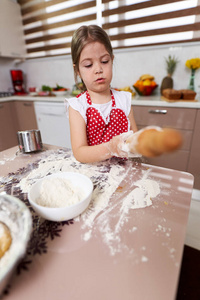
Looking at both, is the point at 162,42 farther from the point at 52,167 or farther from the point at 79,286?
the point at 79,286

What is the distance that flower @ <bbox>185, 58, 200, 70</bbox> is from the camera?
1.83 m

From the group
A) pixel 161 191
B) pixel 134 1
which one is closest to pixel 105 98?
pixel 161 191

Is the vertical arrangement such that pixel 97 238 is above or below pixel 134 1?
below

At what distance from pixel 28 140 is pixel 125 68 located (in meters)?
1.87

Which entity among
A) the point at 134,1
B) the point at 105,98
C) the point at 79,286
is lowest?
the point at 79,286

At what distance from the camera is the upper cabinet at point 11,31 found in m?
2.47

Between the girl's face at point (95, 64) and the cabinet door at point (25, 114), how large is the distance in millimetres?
1798

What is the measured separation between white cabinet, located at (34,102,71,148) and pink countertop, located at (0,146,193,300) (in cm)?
181

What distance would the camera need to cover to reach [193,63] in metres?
1.84

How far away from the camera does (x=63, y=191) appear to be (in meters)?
0.53

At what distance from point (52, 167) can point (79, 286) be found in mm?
510

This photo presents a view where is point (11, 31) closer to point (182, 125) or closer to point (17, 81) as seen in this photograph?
point (17, 81)

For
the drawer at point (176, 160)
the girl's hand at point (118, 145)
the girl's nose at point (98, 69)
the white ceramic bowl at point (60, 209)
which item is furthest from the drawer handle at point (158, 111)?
the white ceramic bowl at point (60, 209)

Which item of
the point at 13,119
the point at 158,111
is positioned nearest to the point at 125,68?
the point at 158,111
